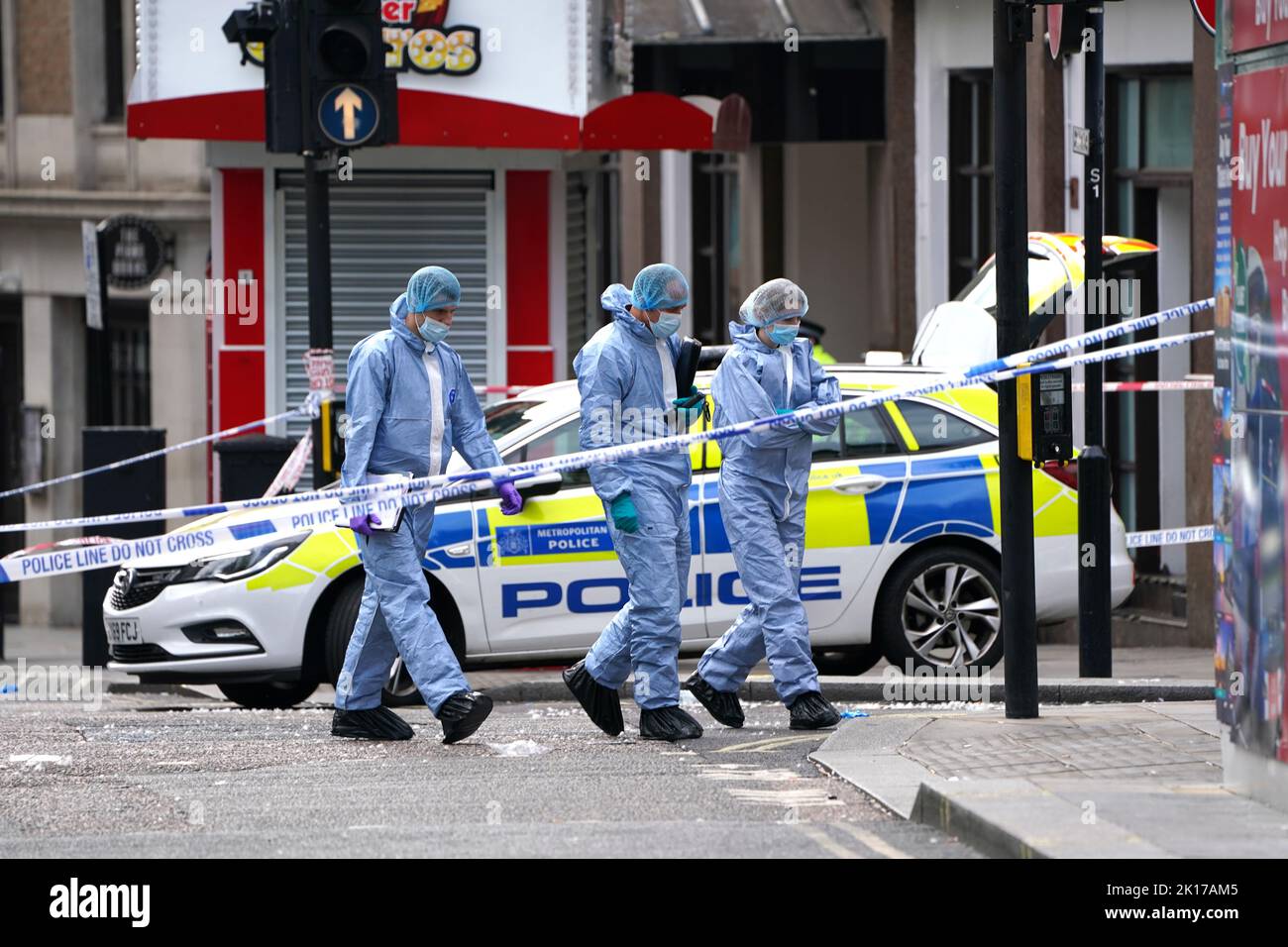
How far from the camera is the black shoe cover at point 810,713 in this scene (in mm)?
10242

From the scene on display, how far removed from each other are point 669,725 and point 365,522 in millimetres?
1439

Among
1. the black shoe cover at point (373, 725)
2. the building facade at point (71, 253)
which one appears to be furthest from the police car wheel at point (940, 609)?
the building facade at point (71, 253)

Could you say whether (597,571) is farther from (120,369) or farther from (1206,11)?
(120,369)

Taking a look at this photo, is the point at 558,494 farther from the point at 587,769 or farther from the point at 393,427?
the point at 587,769

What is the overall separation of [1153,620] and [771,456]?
672 cm

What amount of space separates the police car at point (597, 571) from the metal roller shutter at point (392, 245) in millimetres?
5593

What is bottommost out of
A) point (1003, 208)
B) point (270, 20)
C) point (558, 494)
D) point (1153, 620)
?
point (1153, 620)

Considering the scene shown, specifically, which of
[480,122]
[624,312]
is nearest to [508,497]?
[624,312]

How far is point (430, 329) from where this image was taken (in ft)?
32.8

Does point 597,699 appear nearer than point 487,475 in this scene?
No

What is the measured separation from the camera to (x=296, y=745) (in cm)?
1016

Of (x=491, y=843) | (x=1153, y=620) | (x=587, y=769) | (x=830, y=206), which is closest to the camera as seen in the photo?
(x=491, y=843)
